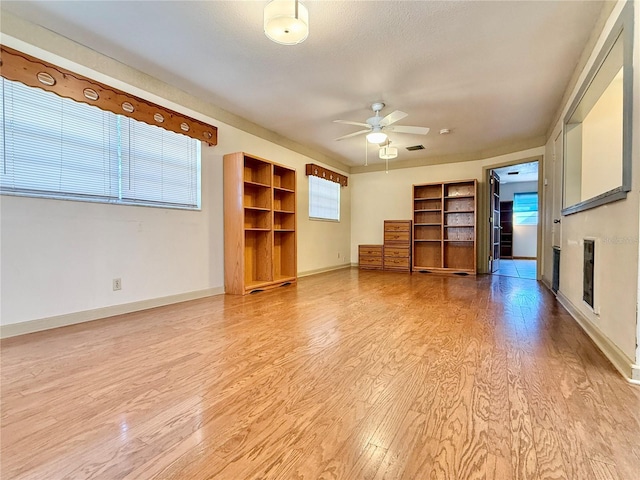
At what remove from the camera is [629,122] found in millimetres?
1773

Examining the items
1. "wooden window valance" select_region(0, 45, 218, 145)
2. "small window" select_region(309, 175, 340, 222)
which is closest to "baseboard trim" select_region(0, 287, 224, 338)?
"wooden window valance" select_region(0, 45, 218, 145)

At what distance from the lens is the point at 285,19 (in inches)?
78.9

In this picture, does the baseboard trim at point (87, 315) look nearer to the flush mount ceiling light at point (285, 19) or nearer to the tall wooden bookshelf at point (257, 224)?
the tall wooden bookshelf at point (257, 224)

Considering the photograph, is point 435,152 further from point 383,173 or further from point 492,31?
point 492,31

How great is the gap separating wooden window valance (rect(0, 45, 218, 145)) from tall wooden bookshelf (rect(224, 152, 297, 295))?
2.67ft

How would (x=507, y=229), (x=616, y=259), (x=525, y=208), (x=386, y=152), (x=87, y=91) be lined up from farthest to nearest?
(x=507, y=229)
(x=525, y=208)
(x=386, y=152)
(x=87, y=91)
(x=616, y=259)

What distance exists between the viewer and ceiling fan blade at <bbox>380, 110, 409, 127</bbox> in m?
3.55

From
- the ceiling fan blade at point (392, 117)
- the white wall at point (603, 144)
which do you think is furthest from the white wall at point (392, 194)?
the ceiling fan blade at point (392, 117)

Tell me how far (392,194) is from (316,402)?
6.40m

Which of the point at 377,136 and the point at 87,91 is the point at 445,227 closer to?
the point at 377,136

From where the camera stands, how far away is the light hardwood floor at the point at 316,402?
1057 millimetres

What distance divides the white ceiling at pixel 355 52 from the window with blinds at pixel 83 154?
2.08 feet

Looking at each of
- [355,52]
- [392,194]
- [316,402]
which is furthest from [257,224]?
[392,194]

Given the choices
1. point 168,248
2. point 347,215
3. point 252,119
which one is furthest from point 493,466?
point 347,215
